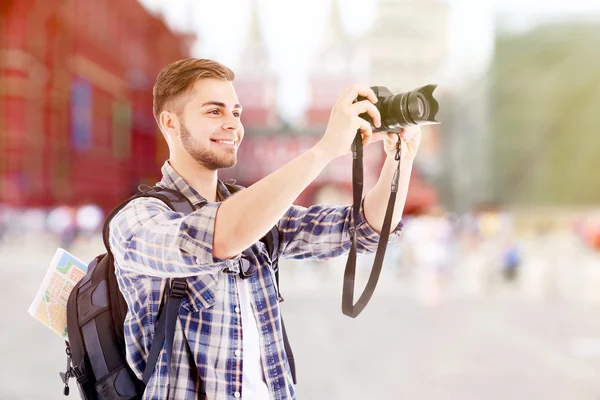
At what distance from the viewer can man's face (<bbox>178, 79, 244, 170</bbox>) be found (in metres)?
0.86

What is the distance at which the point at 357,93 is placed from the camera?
746 mm

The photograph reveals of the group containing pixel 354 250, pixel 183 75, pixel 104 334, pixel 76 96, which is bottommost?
pixel 104 334

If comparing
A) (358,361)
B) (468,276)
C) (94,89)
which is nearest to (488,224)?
(468,276)

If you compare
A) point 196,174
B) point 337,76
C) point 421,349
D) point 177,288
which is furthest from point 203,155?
A: point 337,76

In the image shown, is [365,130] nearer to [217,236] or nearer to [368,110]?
[368,110]

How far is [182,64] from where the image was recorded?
33.9 inches

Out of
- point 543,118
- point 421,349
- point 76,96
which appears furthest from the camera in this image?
point 543,118

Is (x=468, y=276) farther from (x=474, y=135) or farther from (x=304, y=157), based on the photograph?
(x=474, y=135)

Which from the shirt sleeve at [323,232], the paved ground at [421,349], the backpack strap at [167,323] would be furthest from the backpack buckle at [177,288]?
the paved ground at [421,349]

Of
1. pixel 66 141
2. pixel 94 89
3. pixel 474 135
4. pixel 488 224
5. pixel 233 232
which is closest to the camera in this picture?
pixel 233 232

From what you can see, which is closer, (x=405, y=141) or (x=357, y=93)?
(x=357, y=93)

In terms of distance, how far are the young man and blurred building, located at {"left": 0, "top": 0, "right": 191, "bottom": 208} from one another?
1274 cm

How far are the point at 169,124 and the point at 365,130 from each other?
0.27m

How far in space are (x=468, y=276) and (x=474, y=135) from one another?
27053mm
